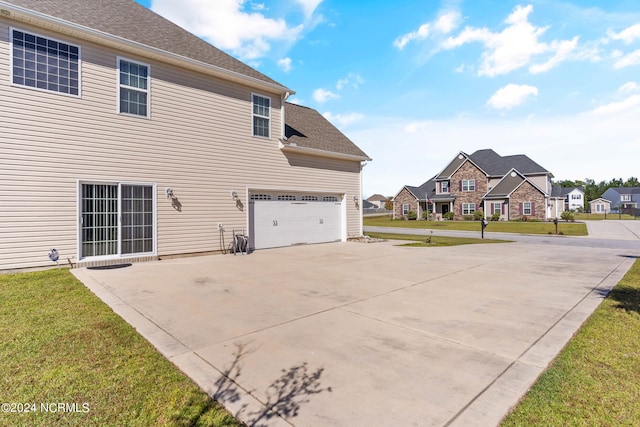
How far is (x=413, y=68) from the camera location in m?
14.6

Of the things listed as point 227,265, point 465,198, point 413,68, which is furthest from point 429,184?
point 227,265

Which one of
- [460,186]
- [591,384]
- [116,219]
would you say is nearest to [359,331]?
[591,384]

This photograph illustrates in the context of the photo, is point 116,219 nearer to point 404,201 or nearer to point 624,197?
point 404,201

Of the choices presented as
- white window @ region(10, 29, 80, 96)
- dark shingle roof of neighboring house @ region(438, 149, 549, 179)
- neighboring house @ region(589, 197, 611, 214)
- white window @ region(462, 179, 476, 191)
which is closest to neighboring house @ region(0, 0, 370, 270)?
white window @ region(10, 29, 80, 96)

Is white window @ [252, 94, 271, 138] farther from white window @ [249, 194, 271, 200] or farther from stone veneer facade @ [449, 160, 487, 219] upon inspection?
stone veneer facade @ [449, 160, 487, 219]

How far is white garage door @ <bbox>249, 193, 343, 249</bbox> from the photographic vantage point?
40.7ft

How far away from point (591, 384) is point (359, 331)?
2272mm

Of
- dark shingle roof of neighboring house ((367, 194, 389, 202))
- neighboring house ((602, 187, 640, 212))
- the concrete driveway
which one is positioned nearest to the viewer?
the concrete driveway

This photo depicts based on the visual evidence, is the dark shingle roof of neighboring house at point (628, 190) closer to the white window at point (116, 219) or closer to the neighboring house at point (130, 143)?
the neighboring house at point (130, 143)

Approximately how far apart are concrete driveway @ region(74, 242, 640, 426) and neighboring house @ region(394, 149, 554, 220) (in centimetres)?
3033

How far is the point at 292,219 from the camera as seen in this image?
13.5 metres

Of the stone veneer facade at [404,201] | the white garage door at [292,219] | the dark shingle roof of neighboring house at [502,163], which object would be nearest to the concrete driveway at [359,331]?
the white garage door at [292,219]

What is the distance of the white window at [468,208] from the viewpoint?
3867 centimetres

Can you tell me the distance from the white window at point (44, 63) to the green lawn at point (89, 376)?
632 cm
